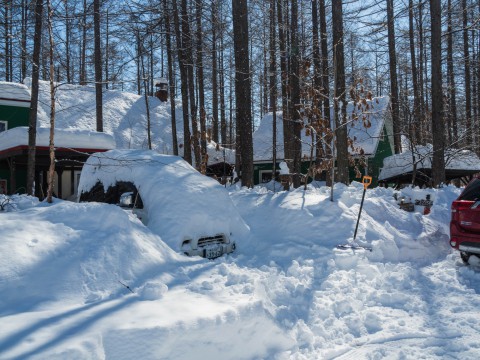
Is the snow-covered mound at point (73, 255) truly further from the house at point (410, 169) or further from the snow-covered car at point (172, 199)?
the house at point (410, 169)

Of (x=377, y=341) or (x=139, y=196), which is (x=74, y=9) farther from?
(x=377, y=341)

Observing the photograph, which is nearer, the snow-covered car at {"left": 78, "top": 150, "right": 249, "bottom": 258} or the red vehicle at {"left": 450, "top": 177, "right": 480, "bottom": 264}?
the snow-covered car at {"left": 78, "top": 150, "right": 249, "bottom": 258}

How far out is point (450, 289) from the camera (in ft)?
18.4

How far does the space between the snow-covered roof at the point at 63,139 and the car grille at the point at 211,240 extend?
434 inches

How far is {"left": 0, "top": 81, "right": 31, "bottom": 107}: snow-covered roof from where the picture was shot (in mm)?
18969

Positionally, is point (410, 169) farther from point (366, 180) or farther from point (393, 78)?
point (366, 180)

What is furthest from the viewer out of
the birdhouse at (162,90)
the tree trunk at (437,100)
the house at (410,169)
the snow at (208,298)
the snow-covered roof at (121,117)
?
the birdhouse at (162,90)

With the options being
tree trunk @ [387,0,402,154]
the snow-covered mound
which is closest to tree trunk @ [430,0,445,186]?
tree trunk @ [387,0,402,154]

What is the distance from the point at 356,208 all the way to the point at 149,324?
667 centimetres

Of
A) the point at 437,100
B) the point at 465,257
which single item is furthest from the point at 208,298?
the point at 437,100

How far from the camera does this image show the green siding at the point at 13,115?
19.4 metres

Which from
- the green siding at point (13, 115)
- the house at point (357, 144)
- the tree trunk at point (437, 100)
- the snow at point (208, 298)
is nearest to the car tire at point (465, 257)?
the snow at point (208, 298)

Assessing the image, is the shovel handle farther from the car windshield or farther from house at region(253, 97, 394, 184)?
house at region(253, 97, 394, 184)

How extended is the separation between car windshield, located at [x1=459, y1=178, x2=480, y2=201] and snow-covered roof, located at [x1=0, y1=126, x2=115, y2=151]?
1360cm
